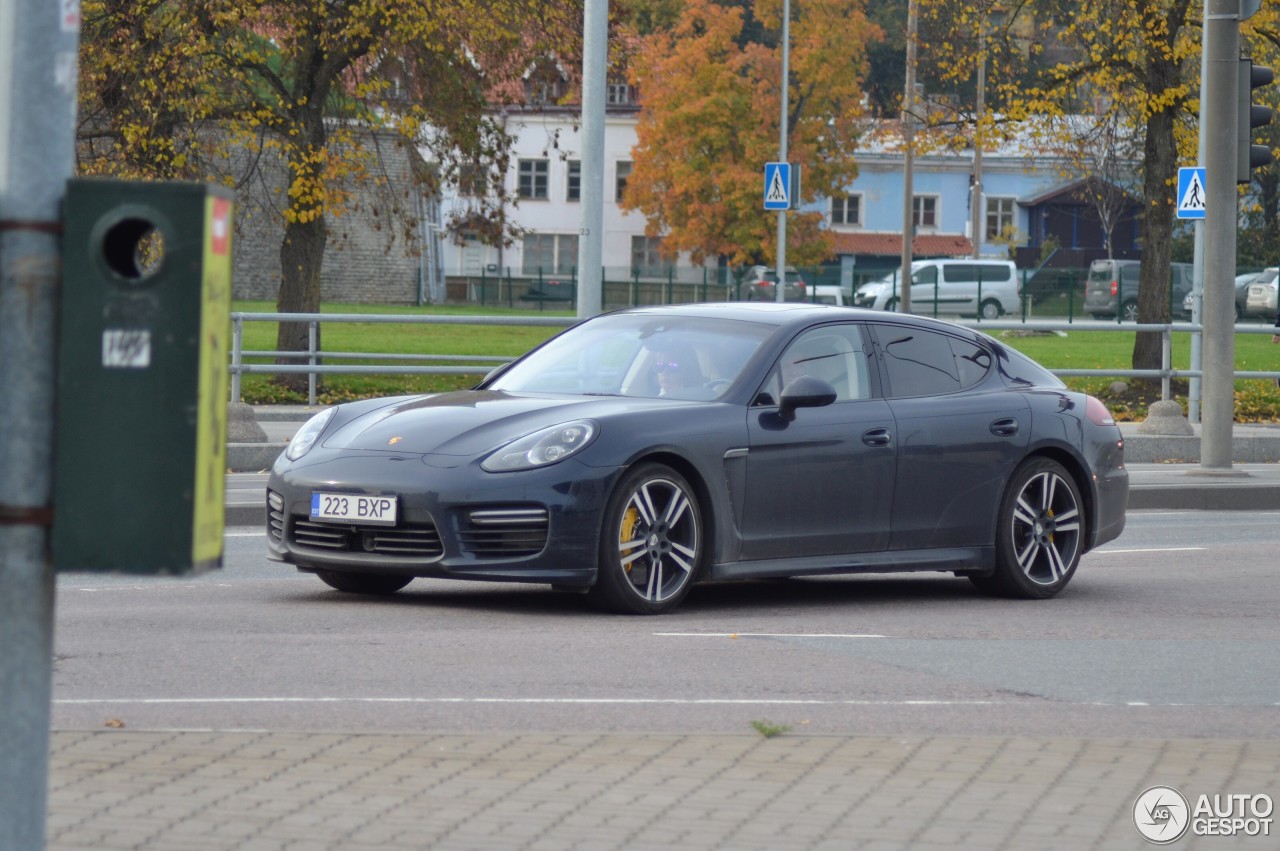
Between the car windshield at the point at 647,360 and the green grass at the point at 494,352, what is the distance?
10.4m

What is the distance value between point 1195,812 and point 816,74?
6255cm

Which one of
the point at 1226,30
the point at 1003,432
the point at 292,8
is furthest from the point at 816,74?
the point at 1003,432

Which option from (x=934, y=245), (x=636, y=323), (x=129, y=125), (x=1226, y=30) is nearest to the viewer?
(x=636, y=323)

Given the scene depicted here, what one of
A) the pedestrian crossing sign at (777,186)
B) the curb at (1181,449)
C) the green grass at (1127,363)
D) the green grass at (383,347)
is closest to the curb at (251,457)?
the green grass at (383,347)

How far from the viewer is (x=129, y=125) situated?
87.1ft

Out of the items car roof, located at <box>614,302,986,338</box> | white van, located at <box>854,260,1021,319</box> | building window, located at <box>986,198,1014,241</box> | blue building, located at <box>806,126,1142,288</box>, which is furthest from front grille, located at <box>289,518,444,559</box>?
building window, located at <box>986,198,1014,241</box>

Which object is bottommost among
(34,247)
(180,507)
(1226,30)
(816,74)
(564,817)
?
(564,817)

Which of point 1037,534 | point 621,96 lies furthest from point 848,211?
point 1037,534

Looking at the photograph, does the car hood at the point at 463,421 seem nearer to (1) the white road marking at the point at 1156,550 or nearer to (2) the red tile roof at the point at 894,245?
(1) the white road marking at the point at 1156,550

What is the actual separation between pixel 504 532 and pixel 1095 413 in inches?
150

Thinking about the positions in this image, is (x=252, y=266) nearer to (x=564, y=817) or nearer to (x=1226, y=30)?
(x=1226, y=30)

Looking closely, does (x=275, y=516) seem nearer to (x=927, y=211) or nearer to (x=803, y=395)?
(x=803, y=395)

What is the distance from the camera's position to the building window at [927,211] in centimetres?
8681

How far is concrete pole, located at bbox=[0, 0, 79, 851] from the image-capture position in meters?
2.55
